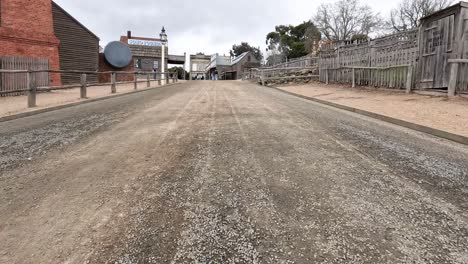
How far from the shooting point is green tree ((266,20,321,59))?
4991 centimetres

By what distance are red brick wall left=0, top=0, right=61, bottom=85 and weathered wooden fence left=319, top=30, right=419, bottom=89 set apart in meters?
18.0

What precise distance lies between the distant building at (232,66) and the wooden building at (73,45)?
117 feet

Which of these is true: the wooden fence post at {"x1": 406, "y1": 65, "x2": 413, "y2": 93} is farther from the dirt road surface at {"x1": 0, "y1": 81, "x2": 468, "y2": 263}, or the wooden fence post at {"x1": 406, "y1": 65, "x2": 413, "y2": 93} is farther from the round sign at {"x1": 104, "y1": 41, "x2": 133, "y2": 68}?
the round sign at {"x1": 104, "y1": 41, "x2": 133, "y2": 68}

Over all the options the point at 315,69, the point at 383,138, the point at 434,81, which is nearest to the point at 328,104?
the point at 434,81

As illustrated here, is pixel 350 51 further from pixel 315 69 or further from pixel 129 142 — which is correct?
pixel 129 142

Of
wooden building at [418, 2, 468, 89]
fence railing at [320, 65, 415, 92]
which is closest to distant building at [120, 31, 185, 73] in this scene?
fence railing at [320, 65, 415, 92]

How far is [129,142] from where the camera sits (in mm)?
4812

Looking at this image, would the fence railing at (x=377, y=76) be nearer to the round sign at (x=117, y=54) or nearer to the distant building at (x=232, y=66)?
the round sign at (x=117, y=54)

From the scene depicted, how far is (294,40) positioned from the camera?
182 feet

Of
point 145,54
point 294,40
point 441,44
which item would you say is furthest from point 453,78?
point 294,40

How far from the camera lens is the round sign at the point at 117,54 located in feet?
92.7

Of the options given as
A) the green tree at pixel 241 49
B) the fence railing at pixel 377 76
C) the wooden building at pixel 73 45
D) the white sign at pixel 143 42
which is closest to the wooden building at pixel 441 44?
the fence railing at pixel 377 76

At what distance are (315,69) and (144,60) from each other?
2657cm

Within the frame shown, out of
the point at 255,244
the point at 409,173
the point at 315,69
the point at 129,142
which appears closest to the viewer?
the point at 255,244
